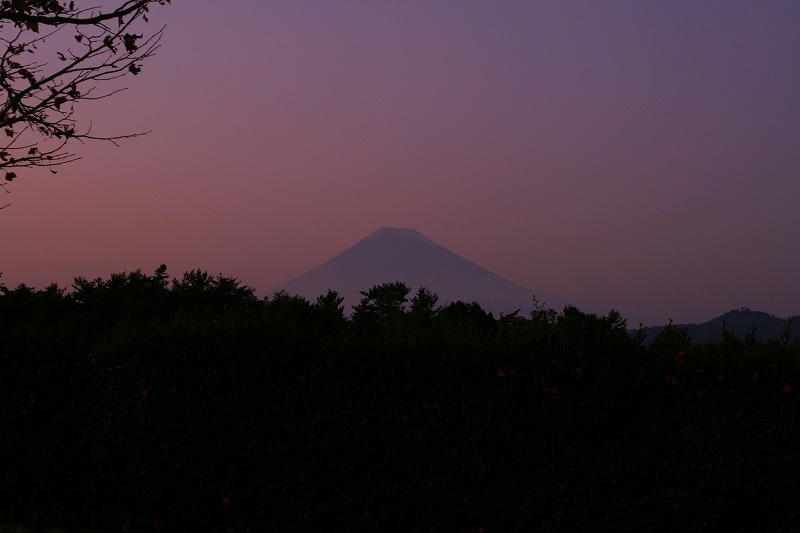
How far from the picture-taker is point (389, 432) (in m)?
10.1

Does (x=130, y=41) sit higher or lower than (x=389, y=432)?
higher

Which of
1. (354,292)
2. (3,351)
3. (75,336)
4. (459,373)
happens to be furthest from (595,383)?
(354,292)

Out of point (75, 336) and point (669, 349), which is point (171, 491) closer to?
point (75, 336)

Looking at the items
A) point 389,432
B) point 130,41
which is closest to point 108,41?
point 130,41

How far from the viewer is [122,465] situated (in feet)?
33.8

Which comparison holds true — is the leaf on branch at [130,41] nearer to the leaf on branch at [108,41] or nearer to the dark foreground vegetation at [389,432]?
the leaf on branch at [108,41]

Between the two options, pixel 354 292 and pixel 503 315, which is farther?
pixel 354 292

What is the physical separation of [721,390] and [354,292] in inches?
6477

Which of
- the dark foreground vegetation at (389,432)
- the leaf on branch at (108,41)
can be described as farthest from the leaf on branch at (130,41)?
the dark foreground vegetation at (389,432)

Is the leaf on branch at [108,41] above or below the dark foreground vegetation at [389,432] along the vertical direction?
above

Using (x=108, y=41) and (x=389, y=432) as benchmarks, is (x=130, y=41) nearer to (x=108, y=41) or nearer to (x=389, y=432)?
(x=108, y=41)

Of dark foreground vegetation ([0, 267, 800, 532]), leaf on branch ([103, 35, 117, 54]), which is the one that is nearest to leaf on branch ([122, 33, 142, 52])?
leaf on branch ([103, 35, 117, 54])

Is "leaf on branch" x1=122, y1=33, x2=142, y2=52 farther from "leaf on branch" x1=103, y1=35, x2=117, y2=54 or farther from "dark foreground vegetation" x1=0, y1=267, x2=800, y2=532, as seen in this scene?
"dark foreground vegetation" x1=0, y1=267, x2=800, y2=532

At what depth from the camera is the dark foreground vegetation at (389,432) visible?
991 centimetres
